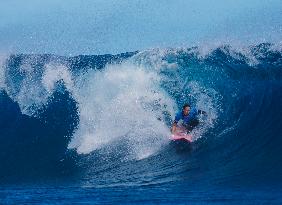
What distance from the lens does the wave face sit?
34.2 feet

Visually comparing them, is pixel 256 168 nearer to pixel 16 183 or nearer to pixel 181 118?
pixel 181 118

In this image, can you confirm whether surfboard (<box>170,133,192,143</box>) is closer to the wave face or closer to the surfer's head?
the wave face

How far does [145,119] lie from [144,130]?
2.91ft

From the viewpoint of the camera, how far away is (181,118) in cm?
1268

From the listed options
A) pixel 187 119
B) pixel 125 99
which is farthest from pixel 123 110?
pixel 187 119

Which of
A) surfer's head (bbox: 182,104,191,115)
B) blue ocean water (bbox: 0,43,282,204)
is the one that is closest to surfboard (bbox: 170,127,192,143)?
blue ocean water (bbox: 0,43,282,204)

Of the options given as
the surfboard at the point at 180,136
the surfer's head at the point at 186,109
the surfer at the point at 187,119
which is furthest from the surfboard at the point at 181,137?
the surfer's head at the point at 186,109

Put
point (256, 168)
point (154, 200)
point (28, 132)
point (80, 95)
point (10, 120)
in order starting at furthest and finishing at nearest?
1. point (80, 95)
2. point (10, 120)
3. point (28, 132)
4. point (256, 168)
5. point (154, 200)

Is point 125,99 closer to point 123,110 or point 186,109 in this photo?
point 123,110

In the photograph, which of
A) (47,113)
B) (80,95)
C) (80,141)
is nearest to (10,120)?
(47,113)

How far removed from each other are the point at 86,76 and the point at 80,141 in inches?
209

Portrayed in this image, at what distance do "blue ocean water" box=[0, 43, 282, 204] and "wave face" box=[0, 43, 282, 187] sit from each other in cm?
3

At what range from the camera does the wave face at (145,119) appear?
10.4 meters

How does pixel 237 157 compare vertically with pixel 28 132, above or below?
below
